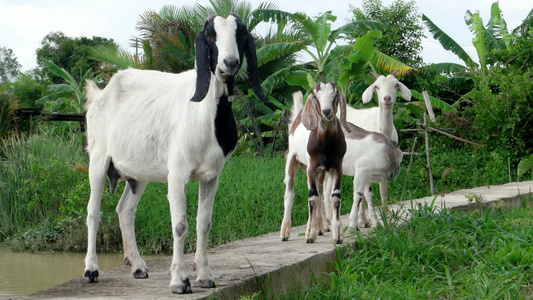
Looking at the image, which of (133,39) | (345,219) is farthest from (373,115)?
(133,39)

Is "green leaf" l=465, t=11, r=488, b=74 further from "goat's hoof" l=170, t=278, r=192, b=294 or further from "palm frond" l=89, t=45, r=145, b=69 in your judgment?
"goat's hoof" l=170, t=278, r=192, b=294

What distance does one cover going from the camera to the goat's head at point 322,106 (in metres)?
5.19

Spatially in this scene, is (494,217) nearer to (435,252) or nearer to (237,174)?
(435,252)

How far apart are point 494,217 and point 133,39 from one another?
1605cm

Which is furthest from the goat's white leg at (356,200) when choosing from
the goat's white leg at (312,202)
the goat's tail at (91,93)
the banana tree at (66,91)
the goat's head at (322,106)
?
the banana tree at (66,91)

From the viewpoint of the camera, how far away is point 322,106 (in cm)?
521

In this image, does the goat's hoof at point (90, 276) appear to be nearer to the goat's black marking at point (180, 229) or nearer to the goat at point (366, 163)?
the goat's black marking at point (180, 229)

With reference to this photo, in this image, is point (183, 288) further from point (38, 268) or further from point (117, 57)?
point (117, 57)

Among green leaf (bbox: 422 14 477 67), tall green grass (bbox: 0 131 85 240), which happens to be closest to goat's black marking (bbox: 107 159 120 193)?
tall green grass (bbox: 0 131 85 240)

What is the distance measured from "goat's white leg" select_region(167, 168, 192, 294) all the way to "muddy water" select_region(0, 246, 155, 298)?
13.2 feet

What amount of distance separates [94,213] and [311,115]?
2.03 metres

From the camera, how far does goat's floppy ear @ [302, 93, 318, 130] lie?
17.6 ft

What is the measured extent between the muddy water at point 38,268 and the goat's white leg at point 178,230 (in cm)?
404

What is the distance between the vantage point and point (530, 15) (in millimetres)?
20031
